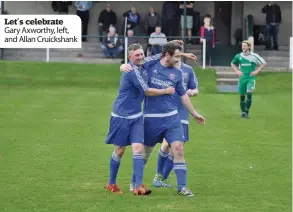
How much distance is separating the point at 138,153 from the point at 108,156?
14.7 ft

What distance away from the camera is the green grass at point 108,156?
12.5 meters

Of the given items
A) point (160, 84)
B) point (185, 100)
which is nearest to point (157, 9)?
point (185, 100)

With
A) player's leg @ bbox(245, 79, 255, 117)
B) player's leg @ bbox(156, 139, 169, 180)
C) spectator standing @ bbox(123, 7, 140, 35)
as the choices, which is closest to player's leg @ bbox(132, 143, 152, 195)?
player's leg @ bbox(156, 139, 169, 180)

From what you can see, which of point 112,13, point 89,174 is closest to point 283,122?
point 89,174

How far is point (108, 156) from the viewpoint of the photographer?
17.4 meters

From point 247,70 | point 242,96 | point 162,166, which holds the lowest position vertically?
point 242,96

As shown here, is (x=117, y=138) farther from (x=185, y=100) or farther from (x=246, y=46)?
(x=246, y=46)

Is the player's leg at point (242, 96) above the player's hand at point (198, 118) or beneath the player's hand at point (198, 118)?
beneath

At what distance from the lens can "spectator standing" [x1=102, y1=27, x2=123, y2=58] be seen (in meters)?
38.8

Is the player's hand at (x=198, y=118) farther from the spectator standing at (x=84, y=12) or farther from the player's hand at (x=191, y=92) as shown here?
the spectator standing at (x=84, y=12)

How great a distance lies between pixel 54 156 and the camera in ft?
56.5
